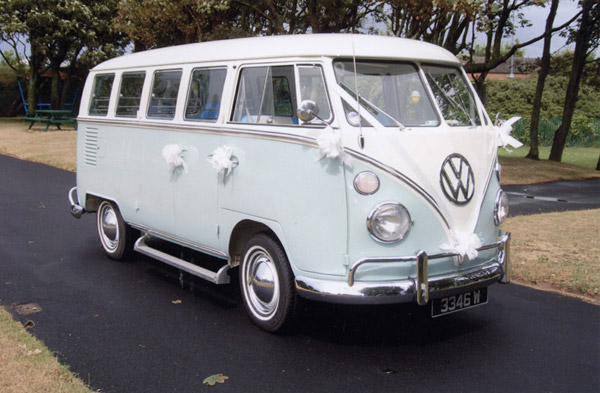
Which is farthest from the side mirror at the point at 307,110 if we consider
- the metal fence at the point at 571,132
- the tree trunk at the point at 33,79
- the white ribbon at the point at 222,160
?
the tree trunk at the point at 33,79

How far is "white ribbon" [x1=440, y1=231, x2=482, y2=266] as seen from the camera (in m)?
4.80

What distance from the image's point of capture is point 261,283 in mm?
5293

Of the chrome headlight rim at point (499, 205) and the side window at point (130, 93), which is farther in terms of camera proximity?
the side window at point (130, 93)

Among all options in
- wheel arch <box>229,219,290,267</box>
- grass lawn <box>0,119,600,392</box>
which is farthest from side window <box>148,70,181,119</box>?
grass lawn <box>0,119,600,392</box>

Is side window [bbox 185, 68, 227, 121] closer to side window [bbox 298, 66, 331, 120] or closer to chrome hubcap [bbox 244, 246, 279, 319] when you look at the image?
side window [bbox 298, 66, 331, 120]

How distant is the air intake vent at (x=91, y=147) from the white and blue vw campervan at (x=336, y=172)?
5.85ft

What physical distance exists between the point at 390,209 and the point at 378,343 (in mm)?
1207

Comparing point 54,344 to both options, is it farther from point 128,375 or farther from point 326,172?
point 326,172

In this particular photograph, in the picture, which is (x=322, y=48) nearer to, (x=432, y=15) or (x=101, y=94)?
(x=101, y=94)

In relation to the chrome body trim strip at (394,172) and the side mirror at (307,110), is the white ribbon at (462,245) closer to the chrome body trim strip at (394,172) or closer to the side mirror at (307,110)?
the chrome body trim strip at (394,172)

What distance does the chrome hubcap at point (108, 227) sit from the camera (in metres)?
7.59

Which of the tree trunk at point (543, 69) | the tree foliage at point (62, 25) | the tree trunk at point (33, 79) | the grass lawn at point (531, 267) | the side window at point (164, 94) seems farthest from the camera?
the tree trunk at point (33, 79)

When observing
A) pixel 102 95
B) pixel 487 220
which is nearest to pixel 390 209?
pixel 487 220

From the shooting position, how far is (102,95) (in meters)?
7.70
